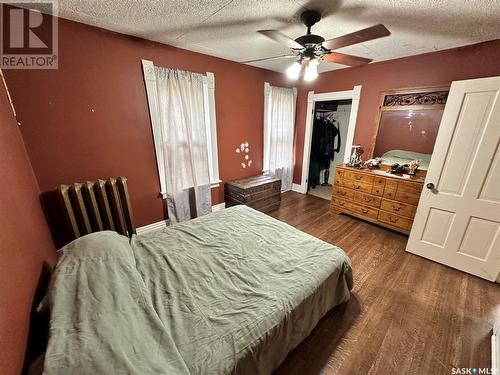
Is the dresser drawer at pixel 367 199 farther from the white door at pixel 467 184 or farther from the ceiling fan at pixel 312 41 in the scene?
the ceiling fan at pixel 312 41

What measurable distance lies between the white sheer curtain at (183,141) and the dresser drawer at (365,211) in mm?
2318

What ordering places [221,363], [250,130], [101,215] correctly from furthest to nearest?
[250,130] → [101,215] → [221,363]

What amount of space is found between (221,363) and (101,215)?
195 centimetres

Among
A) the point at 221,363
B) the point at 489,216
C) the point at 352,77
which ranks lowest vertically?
the point at 221,363

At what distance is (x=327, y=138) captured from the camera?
14.8ft

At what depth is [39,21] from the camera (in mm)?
1669

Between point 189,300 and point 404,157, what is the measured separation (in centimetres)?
329

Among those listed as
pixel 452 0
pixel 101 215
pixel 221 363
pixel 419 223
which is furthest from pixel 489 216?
pixel 101 215

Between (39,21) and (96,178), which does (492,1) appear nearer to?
(39,21)

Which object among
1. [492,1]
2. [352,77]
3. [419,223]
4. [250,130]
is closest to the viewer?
[492,1]

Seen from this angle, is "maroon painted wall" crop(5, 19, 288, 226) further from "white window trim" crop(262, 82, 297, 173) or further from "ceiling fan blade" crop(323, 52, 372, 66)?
"ceiling fan blade" crop(323, 52, 372, 66)

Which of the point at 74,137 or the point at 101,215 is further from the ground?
the point at 74,137

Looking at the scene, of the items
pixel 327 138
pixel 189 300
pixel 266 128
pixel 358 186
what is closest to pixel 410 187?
pixel 358 186

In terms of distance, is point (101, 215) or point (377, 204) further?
point (377, 204)
